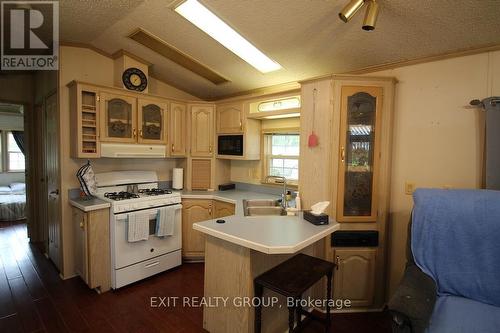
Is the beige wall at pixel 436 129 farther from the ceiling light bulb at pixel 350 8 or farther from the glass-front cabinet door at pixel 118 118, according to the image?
the glass-front cabinet door at pixel 118 118

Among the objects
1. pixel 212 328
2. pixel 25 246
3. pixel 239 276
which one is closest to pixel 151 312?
pixel 212 328

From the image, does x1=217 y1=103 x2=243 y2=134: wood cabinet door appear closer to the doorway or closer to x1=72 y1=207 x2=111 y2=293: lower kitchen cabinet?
x1=72 y1=207 x2=111 y2=293: lower kitchen cabinet

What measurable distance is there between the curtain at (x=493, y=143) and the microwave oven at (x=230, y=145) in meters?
2.35

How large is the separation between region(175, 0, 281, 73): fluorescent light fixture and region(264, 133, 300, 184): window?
0.88 meters

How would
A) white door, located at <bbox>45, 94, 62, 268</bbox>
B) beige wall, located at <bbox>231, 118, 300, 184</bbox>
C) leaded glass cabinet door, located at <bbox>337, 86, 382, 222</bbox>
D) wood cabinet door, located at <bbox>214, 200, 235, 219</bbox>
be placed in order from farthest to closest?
beige wall, located at <bbox>231, 118, 300, 184</bbox> → wood cabinet door, located at <bbox>214, 200, 235, 219</bbox> → white door, located at <bbox>45, 94, 62, 268</bbox> → leaded glass cabinet door, located at <bbox>337, 86, 382, 222</bbox>

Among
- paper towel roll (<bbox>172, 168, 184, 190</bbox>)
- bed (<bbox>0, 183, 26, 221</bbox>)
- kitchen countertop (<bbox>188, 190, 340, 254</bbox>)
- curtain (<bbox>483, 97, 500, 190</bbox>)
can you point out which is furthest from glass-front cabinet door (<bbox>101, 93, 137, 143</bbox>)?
bed (<bbox>0, 183, 26, 221</bbox>)

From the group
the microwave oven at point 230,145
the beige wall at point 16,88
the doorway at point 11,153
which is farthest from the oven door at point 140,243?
the doorway at point 11,153

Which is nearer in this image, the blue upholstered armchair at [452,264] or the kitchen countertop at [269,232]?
the blue upholstered armchair at [452,264]

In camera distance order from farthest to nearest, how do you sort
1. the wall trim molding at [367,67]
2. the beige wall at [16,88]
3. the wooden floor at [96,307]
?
1. the beige wall at [16,88]
2. the wooden floor at [96,307]
3. the wall trim molding at [367,67]

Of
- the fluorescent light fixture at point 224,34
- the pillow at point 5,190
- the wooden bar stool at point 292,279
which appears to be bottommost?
the wooden bar stool at point 292,279

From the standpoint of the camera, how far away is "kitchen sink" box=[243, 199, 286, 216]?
106 inches

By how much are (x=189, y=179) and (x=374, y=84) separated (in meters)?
2.55

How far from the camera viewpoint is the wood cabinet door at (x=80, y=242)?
259 centimetres

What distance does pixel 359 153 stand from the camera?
2.35 metres
